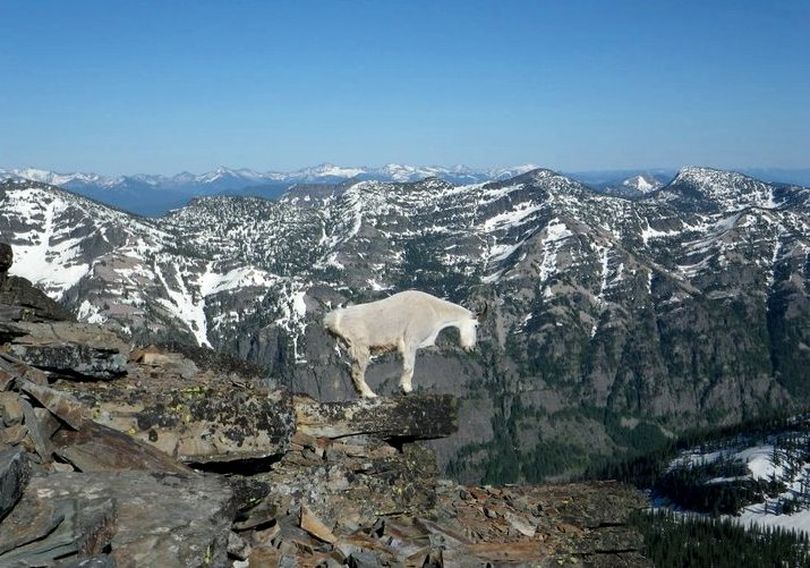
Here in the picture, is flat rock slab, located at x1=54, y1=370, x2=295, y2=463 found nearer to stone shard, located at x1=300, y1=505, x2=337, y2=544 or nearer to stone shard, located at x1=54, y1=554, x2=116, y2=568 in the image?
stone shard, located at x1=300, y1=505, x2=337, y2=544

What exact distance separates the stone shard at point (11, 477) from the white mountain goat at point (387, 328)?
10.1 metres

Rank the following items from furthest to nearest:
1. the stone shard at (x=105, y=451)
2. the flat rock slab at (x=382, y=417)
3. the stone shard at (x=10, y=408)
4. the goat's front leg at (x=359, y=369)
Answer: the goat's front leg at (x=359, y=369) < the flat rock slab at (x=382, y=417) < the stone shard at (x=105, y=451) < the stone shard at (x=10, y=408)

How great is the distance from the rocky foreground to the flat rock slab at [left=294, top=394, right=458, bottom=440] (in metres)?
0.03

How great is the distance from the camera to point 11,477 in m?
8.66

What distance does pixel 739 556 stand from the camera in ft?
617

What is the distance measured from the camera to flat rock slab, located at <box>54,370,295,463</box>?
1316cm

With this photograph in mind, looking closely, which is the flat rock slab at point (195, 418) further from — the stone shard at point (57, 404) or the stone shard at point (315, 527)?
the stone shard at point (315, 527)

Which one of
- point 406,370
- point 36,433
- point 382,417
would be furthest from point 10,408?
point 406,370

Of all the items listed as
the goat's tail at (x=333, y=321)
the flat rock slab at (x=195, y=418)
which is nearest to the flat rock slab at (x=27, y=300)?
the flat rock slab at (x=195, y=418)

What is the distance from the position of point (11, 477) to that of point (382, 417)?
9360mm

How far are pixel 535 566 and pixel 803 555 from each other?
227336mm

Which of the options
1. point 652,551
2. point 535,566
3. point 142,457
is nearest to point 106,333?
point 142,457

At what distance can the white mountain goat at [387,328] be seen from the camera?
18.7 meters

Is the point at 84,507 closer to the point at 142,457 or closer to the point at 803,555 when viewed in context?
the point at 142,457
